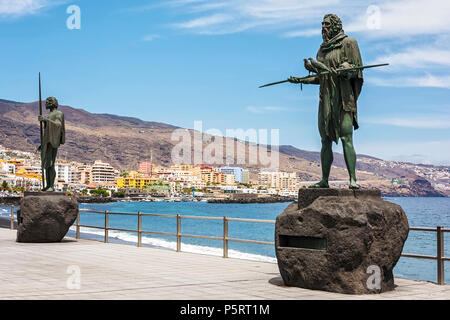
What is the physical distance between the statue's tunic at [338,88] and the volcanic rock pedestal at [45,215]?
8.76 m

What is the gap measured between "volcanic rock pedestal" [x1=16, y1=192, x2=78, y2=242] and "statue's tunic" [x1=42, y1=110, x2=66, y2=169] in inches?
42.5

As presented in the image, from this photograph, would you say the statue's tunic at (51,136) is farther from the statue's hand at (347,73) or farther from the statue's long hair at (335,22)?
the statue's hand at (347,73)

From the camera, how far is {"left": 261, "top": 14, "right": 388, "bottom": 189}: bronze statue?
8.87 meters

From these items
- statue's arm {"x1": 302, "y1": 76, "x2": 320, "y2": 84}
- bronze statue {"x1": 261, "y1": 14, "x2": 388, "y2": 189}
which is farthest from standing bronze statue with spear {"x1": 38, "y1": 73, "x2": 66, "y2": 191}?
bronze statue {"x1": 261, "y1": 14, "x2": 388, "y2": 189}

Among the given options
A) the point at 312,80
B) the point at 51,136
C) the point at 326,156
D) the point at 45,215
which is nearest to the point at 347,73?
the point at 312,80

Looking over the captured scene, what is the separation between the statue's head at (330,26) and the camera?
910cm

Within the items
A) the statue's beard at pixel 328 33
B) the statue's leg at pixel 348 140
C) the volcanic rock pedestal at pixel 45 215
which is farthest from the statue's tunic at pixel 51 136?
the statue's leg at pixel 348 140

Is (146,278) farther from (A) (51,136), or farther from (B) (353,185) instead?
(A) (51,136)

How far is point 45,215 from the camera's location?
1538cm

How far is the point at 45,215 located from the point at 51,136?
7.23ft

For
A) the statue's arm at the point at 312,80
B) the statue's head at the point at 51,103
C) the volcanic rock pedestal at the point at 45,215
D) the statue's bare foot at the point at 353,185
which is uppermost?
the statue's head at the point at 51,103
